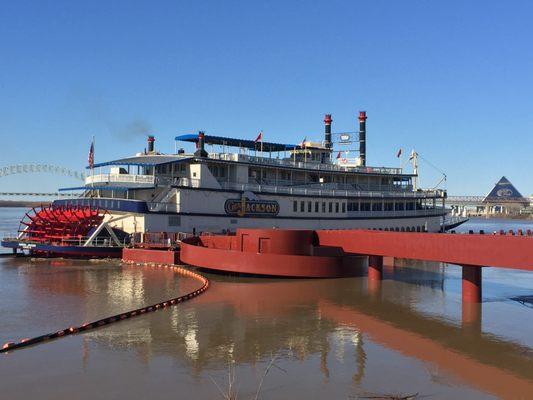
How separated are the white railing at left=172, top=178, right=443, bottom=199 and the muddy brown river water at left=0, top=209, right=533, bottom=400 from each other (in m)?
Answer: 11.8

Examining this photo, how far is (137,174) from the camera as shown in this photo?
37.1 meters

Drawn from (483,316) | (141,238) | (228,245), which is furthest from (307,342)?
(141,238)

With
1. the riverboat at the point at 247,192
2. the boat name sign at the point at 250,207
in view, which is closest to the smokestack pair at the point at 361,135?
the riverboat at the point at 247,192

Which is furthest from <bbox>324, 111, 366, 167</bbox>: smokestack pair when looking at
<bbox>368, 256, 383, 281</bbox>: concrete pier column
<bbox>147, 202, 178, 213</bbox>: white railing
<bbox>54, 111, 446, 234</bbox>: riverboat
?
<bbox>368, 256, 383, 281</bbox>: concrete pier column

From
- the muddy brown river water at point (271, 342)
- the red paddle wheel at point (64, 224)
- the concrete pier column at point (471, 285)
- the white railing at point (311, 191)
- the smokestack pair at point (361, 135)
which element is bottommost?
the muddy brown river water at point (271, 342)

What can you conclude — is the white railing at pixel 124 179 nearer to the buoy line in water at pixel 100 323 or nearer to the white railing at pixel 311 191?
the white railing at pixel 311 191

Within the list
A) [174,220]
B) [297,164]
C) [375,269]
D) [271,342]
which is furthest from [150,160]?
[271,342]

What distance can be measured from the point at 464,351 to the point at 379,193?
32653 mm

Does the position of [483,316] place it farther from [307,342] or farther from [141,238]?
[141,238]

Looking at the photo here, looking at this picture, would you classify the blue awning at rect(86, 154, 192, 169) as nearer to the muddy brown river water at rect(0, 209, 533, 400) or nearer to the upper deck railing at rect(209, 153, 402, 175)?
the upper deck railing at rect(209, 153, 402, 175)

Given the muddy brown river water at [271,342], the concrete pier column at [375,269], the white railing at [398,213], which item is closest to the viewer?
the muddy brown river water at [271,342]

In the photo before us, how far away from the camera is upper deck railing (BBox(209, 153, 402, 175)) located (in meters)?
38.8

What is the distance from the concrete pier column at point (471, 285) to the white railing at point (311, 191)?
2018 centimetres

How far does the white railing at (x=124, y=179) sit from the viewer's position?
35062 millimetres
